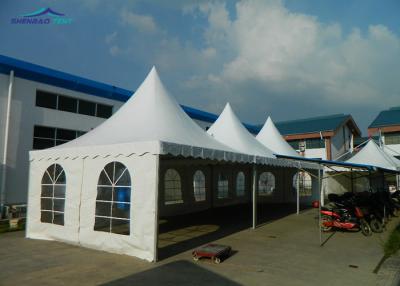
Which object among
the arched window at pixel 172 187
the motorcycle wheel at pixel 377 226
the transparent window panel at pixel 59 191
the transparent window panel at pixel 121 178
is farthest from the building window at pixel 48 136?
the motorcycle wheel at pixel 377 226

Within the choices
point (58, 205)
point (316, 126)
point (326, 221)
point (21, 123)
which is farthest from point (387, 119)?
point (58, 205)

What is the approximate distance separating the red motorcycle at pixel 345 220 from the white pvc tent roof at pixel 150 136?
2393 millimetres

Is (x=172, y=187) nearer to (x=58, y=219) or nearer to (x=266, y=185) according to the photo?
(x=58, y=219)

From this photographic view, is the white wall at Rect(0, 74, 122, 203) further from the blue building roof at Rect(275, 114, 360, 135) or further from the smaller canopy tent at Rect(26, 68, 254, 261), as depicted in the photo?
the blue building roof at Rect(275, 114, 360, 135)

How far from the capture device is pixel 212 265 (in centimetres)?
572

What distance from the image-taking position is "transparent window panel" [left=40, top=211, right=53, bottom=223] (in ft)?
25.8

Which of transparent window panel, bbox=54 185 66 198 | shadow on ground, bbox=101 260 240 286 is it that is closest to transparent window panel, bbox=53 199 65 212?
transparent window panel, bbox=54 185 66 198

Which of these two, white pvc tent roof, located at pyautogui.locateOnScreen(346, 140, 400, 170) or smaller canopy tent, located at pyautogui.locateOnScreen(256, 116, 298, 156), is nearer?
smaller canopy tent, located at pyautogui.locateOnScreen(256, 116, 298, 156)

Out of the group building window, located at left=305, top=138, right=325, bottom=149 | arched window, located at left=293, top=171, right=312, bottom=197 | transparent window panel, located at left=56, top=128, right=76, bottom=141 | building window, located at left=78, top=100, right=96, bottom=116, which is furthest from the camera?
building window, located at left=305, top=138, right=325, bottom=149

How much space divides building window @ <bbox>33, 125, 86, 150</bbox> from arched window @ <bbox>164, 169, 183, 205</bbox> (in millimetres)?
5256

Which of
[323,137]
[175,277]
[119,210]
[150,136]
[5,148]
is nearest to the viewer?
[175,277]

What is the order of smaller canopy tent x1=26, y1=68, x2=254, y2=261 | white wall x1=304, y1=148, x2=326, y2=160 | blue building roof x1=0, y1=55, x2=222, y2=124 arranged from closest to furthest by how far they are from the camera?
smaller canopy tent x1=26, y1=68, x2=254, y2=261
blue building roof x1=0, y1=55, x2=222, y2=124
white wall x1=304, y1=148, x2=326, y2=160

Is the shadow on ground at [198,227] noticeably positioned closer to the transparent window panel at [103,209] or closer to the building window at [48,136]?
the transparent window panel at [103,209]

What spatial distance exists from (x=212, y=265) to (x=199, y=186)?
841 centimetres
